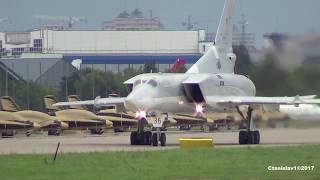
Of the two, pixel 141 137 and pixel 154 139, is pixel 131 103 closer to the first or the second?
pixel 154 139

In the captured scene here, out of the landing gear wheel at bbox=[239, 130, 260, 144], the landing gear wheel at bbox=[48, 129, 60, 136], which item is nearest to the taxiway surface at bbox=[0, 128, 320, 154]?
the landing gear wheel at bbox=[239, 130, 260, 144]

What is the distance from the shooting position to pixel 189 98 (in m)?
51.7

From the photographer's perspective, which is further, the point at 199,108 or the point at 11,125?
the point at 11,125

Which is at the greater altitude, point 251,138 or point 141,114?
point 141,114

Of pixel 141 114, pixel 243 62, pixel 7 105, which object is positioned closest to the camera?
pixel 141 114

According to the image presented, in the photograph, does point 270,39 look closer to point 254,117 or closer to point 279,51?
point 279,51

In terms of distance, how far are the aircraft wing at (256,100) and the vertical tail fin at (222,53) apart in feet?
13.7

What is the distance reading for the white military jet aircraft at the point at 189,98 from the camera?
1941 inches

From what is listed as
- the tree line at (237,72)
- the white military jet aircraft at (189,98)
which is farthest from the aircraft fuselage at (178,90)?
the tree line at (237,72)

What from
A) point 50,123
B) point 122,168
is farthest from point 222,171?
point 50,123

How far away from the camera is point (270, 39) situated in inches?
1543

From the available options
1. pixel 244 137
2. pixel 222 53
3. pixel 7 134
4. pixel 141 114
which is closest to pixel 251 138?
pixel 244 137

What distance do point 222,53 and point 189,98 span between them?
629cm

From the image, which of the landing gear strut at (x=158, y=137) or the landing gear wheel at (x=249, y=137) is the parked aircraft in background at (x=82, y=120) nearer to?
the landing gear wheel at (x=249, y=137)
